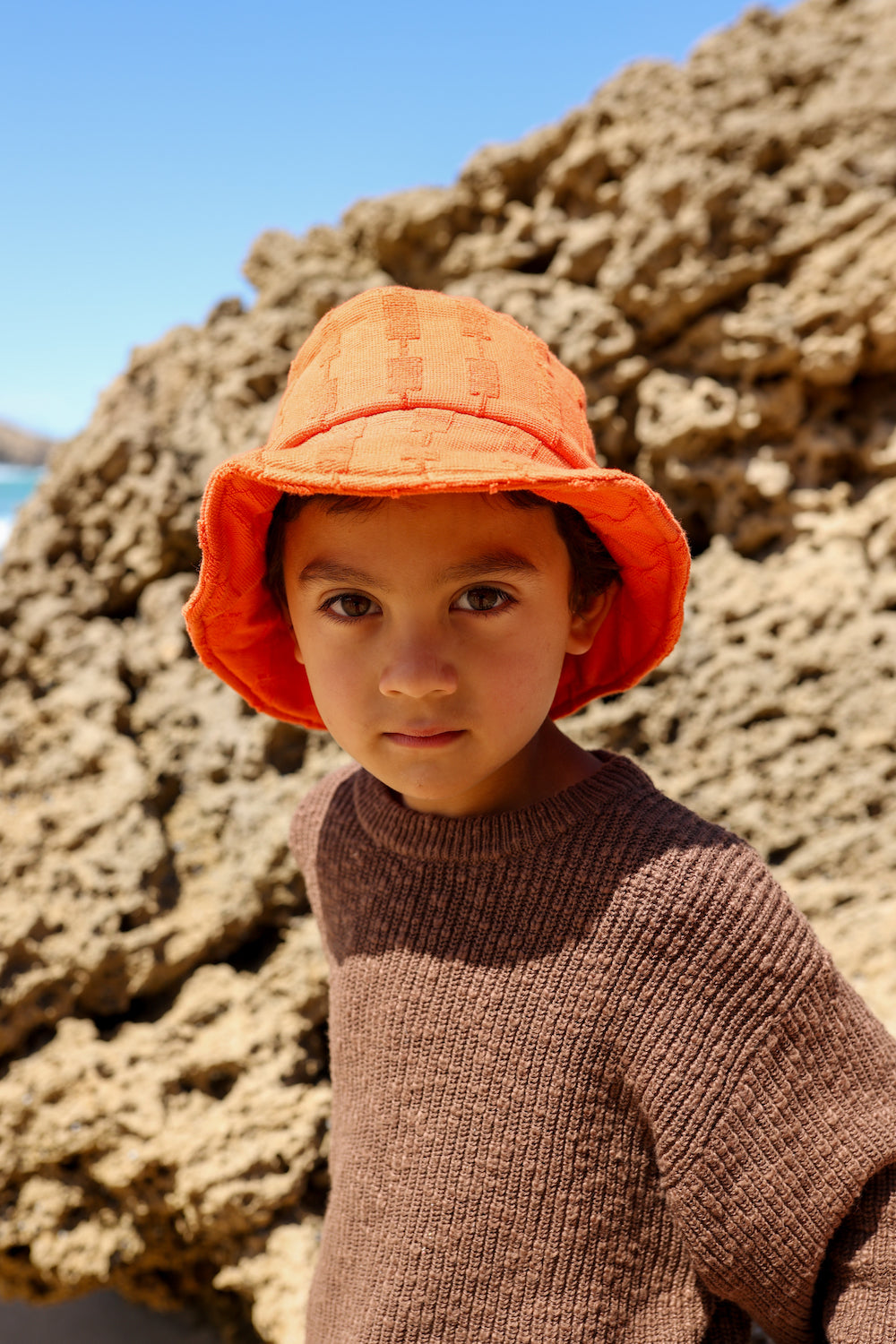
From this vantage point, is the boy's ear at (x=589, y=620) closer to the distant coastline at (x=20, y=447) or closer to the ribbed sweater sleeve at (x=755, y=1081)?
the ribbed sweater sleeve at (x=755, y=1081)

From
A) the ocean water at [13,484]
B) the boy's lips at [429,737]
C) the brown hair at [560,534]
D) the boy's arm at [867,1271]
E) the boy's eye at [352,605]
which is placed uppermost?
the ocean water at [13,484]

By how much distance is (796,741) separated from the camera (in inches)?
72.9

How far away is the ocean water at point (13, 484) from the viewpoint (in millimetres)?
35200

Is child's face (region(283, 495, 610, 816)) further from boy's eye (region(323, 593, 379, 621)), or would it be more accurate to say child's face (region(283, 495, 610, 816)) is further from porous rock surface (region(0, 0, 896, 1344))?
porous rock surface (region(0, 0, 896, 1344))

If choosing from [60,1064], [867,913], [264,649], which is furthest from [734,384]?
[60,1064]

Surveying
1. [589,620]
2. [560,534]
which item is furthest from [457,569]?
[589,620]

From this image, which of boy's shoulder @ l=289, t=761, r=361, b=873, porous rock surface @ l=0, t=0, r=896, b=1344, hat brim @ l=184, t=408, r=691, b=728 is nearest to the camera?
hat brim @ l=184, t=408, r=691, b=728

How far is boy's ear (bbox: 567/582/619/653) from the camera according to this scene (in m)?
1.13

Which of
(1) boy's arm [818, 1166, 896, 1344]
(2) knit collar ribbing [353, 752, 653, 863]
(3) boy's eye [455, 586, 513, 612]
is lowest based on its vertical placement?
(1) boy's arm [818, 1166, 896, 1344]

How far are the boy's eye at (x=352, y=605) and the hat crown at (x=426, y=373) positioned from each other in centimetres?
17

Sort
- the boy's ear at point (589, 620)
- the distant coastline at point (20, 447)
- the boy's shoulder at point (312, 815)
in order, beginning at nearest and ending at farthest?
the boy's ear at point (589, 620)
the boy's shoulder at point (312, 815)
the distant coastline at point (20, 447)

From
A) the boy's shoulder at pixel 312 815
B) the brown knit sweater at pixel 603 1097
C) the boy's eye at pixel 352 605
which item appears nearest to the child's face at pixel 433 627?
the boy's eye at pixel 352 605

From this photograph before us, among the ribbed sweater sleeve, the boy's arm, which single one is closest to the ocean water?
the ribbed sweater sleeve

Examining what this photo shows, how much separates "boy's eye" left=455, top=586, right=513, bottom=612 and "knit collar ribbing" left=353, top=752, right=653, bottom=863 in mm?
251
